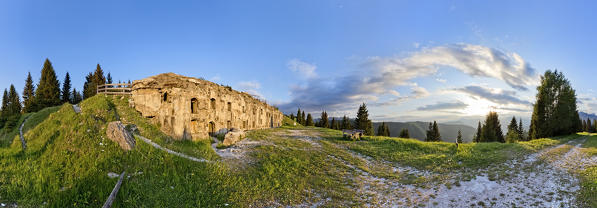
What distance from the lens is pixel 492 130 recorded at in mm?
57031

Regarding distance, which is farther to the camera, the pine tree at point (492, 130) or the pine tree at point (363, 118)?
the pine tree at point (363, 118)

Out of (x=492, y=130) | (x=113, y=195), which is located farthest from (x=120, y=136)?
(x=492, y=130)

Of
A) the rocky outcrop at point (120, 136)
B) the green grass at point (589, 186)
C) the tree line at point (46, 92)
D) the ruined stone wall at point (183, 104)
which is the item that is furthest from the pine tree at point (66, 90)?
the green grass at point (589, 186)

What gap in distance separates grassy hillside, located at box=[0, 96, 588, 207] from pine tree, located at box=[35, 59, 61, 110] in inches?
1564

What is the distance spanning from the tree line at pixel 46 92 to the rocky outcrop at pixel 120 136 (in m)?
31.3

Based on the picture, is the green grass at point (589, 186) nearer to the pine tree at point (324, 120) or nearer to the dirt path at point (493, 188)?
the dirt path at point (493, 188)

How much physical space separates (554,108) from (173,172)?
49.3 m

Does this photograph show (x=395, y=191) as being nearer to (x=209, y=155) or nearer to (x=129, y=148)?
(x=209, y=155)

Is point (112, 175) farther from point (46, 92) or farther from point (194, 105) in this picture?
point (46, 92)

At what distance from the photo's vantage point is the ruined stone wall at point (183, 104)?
24.8 m

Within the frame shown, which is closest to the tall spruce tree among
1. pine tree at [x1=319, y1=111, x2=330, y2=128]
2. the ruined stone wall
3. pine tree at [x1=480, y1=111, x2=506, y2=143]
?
pine tree at [x1=480, y1=111, x2=506, y2=143]

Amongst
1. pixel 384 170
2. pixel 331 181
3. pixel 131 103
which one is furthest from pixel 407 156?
pixel 131 103

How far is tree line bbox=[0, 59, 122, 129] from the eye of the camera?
47.8 m

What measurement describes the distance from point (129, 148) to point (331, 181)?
42.5 ft
